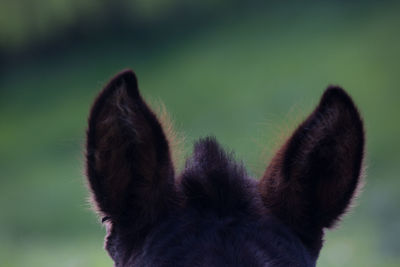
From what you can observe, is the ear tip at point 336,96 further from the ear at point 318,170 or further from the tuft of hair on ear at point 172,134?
the tuft of hair on ear at point 172,134

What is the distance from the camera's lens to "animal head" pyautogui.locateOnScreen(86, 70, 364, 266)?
14.8 feet

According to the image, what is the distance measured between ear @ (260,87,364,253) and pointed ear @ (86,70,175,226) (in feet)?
1.97

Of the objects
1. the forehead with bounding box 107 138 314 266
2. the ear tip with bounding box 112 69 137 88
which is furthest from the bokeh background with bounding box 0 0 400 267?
the ear tip with bounding box 112 69 137 88

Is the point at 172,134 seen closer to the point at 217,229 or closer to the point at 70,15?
the point at 217,229

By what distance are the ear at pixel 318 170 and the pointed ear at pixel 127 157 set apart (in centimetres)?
60

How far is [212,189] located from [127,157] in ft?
1.57

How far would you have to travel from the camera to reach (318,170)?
486 centimetres

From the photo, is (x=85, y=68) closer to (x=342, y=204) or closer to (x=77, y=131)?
(x=77, y=131)

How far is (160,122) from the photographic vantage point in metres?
4.63

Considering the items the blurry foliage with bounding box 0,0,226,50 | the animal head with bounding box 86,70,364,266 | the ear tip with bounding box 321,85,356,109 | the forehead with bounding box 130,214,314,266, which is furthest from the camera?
the blurry foliage with bounding box 0,0,226,50

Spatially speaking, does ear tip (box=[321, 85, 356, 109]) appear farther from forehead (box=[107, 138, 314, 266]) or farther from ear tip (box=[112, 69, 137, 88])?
ear tip (box=[112, 69, 137, 88])

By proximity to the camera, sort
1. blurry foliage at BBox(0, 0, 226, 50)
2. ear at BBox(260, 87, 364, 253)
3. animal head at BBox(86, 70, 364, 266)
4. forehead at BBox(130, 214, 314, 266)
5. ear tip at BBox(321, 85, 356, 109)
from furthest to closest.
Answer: blurry foliage at BBox(0, 0, 226, 50), ear at BBox(260, 87, 364, 253), ear tip at BBox(321, 85, 356, 109), animal head at BBox(86, 70, 364, 266), forehead at BBox(130, 214, 314, 266)

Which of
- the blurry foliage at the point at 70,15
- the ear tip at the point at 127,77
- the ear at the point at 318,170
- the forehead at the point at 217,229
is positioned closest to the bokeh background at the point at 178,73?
the blurry foliage at the point at 70,15

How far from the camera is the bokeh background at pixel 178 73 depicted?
19.0m
